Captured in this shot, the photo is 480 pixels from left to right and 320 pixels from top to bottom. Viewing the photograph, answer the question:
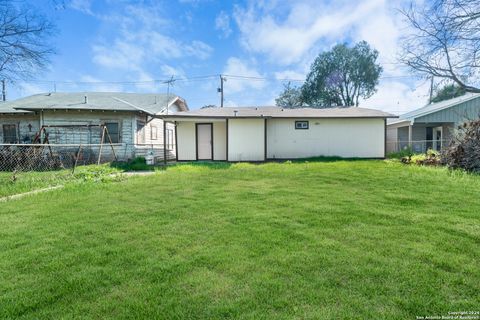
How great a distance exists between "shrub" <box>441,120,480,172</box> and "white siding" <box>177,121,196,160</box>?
10954mm

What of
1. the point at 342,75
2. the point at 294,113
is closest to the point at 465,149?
the point at 294,113

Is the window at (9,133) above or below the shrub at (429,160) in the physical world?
above

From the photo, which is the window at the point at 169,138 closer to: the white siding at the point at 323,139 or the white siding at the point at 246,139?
the white siding at the point at 246,139

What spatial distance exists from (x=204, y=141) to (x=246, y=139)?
2353mm

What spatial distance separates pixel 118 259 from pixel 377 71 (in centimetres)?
3551

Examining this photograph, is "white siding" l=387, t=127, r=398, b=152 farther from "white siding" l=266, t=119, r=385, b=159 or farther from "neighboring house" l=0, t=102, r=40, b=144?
"neighboring house" l=0, t=102, r=40, b=144

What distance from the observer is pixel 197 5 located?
415 inches

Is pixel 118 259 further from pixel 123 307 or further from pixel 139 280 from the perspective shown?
pixel 123 307

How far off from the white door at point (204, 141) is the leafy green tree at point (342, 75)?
2006 cm

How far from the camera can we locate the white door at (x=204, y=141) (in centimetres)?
1462

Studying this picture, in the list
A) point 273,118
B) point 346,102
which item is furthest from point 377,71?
point 273,118

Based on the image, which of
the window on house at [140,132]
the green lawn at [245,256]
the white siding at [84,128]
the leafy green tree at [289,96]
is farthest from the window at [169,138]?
the leafy green tree at [289,96]

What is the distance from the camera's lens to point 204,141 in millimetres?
14680

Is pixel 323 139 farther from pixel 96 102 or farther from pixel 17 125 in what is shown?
pixel 17 125
